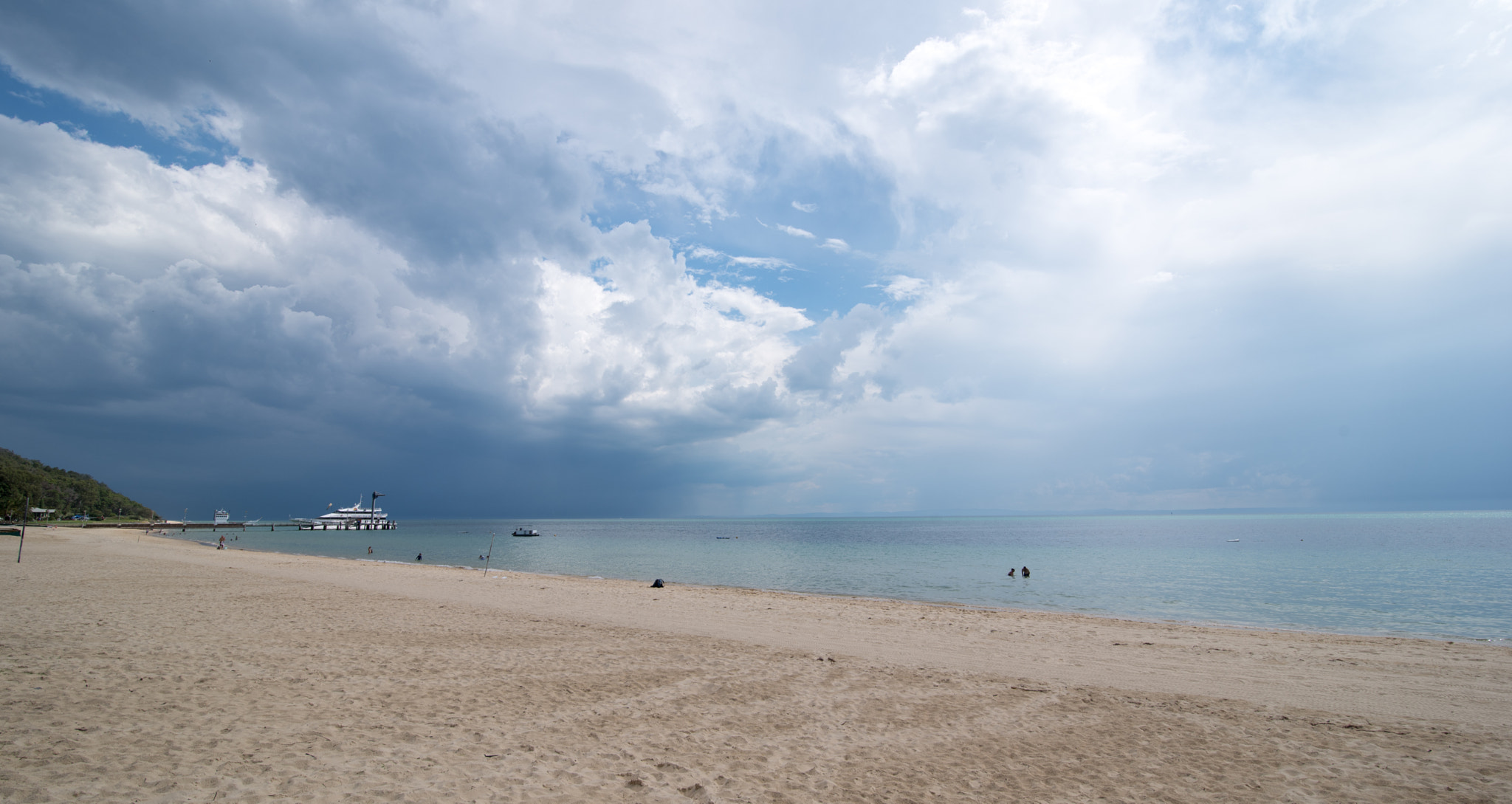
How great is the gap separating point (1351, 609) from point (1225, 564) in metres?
25.6

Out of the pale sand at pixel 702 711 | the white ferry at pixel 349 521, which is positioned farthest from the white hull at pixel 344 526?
the pale sand at pixel 702 711

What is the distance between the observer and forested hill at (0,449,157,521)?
75.9m

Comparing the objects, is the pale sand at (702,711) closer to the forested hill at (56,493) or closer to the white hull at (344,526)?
the forested hill at (56,493)

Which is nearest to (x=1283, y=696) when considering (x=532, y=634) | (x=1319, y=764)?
(x=1319, y=764)

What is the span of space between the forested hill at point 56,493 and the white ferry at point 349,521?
29187 millimetres

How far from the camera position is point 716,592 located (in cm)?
2809

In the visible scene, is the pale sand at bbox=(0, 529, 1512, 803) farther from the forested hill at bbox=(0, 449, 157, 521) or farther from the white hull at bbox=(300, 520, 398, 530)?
the white hull at bbox=(300, 520, 398, 530)

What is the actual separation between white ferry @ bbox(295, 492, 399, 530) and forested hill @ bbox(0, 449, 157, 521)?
29187 millimetres

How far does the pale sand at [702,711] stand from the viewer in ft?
22.0

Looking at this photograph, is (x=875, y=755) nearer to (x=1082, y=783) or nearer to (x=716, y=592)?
(x=1082, y=783)

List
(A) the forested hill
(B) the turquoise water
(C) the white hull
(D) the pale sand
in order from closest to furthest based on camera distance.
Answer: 1. (D) the pale sand
2. (B) the turquoise water
3. (A) the forested hill
4. (C) the white hull

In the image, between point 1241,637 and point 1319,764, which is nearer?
point 1319,764

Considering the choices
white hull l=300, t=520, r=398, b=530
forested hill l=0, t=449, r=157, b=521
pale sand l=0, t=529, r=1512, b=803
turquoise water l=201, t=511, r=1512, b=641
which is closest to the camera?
pale sand l=0, t=529, r=1512, b=803

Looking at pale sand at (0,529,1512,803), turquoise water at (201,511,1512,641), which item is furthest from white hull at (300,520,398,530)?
pale sand at (0,529,1512,803)
